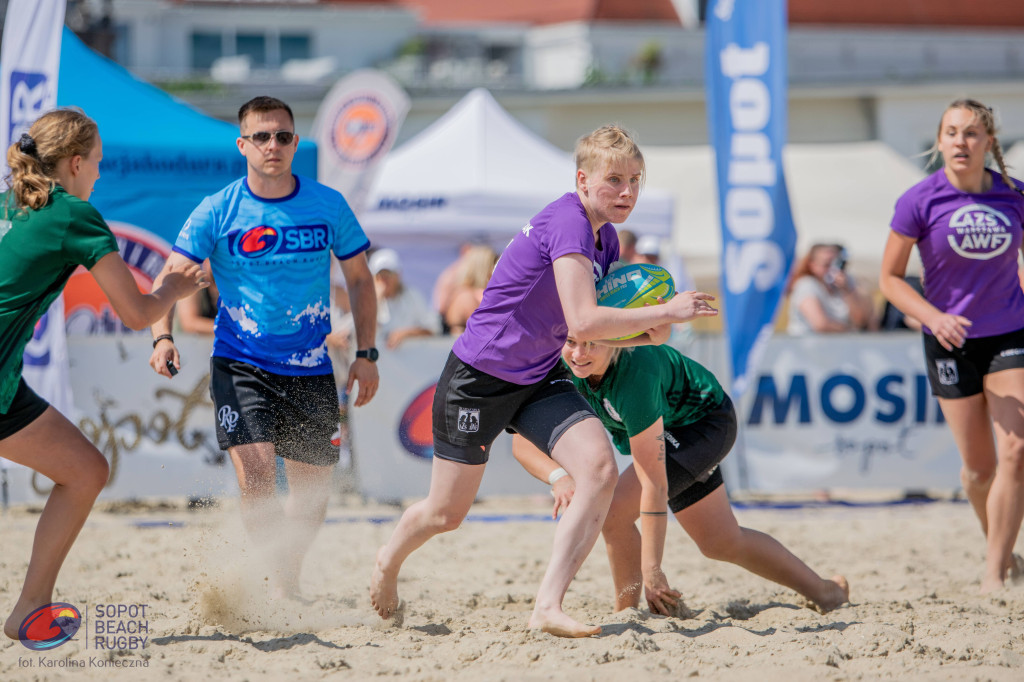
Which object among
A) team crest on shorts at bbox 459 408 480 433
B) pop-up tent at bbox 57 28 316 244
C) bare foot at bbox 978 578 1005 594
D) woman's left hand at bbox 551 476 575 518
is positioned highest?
pop-up tent at bbox 57 28 316 244

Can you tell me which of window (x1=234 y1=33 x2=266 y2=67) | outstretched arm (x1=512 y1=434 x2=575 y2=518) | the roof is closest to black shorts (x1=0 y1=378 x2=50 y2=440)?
outstretched arm (x1=512 y1=434 x2=575 y2=518)

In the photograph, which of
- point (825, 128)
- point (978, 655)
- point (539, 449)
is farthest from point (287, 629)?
point (825, 128)

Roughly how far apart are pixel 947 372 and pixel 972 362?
109 mm

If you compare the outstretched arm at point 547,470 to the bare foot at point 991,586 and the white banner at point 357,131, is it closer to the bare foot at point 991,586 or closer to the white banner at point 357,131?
the bare foot at point 991,586

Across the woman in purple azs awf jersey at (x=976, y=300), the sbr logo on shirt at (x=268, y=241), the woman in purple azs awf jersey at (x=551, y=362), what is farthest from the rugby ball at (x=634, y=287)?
the woman in purple azs awf jersey at (x=976, y=300)

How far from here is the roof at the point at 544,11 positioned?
31203mm

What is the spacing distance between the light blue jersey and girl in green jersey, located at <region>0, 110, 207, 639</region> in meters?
0.42

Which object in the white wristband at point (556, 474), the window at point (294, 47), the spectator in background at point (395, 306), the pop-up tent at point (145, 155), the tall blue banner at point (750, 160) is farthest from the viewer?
the window at point (294, 47)

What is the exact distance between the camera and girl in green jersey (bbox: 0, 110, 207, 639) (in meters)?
3.23

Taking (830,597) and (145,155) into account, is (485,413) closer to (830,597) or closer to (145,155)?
(830,597)

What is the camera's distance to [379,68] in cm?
3081

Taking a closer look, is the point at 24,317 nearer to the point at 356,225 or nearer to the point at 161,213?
the point at 356,225

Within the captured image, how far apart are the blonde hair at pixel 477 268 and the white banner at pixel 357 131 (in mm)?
1261

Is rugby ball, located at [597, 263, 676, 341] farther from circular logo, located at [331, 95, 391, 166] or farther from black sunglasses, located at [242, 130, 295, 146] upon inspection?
circular logo, located at [331, 95, 391, 166]
